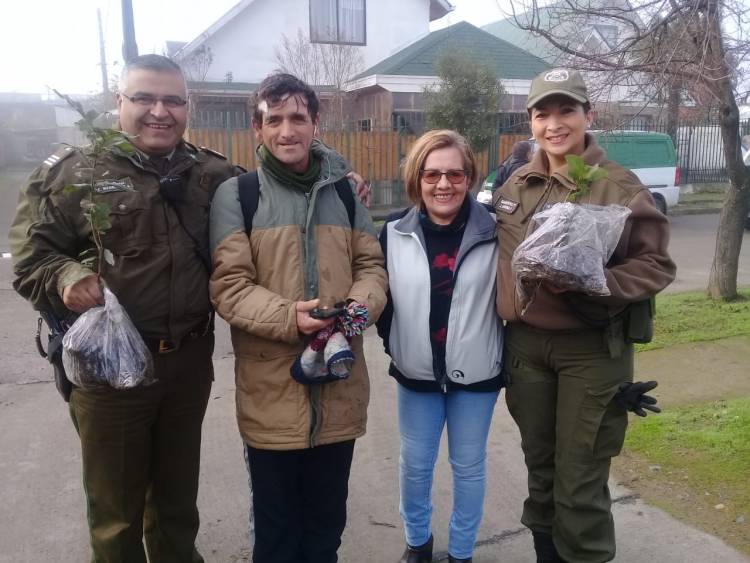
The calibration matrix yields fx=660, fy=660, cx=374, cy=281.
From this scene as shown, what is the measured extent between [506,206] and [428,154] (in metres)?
0.38

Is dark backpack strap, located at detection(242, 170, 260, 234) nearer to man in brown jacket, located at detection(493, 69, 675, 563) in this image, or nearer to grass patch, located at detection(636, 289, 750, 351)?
man in brown jacket, located at detection(493, 69, 675, 563)

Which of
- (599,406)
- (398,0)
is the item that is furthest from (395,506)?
(398,0)

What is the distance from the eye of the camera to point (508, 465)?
152 inches

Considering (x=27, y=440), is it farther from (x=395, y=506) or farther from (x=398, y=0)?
(x=398, y=0)

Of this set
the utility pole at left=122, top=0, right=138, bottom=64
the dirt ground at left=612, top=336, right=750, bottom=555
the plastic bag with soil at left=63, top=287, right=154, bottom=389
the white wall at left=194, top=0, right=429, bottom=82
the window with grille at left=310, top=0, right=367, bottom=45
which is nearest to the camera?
the plastic bag with soil at left=63, top=287, right=154, bottom=389

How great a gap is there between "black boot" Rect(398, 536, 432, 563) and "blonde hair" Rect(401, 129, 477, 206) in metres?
1.53

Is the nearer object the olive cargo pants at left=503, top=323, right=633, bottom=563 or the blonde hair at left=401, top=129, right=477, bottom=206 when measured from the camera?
the olive cargo pants at left=503, top=323, right=633, bottom=563

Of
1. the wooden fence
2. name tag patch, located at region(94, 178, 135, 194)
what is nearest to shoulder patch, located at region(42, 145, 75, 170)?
name tag patch, located at region(94, 178, 135, 194)

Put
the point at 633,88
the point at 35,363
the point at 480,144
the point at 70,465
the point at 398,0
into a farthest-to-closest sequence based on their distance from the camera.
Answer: the point at 398,0 → the point at 480,144 → the point at 633,88 → the point at 35,363 → the point at 70,465

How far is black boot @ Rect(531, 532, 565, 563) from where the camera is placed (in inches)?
111

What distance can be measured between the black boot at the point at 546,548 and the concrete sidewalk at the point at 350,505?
0.18 m

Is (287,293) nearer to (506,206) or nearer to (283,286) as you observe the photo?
(283,286)

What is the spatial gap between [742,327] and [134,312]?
5640 millimetres

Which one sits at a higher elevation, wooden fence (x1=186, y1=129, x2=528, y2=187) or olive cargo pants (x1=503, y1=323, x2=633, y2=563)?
wooden fence (x1=186, y1=129, x2=528, y2=187)
